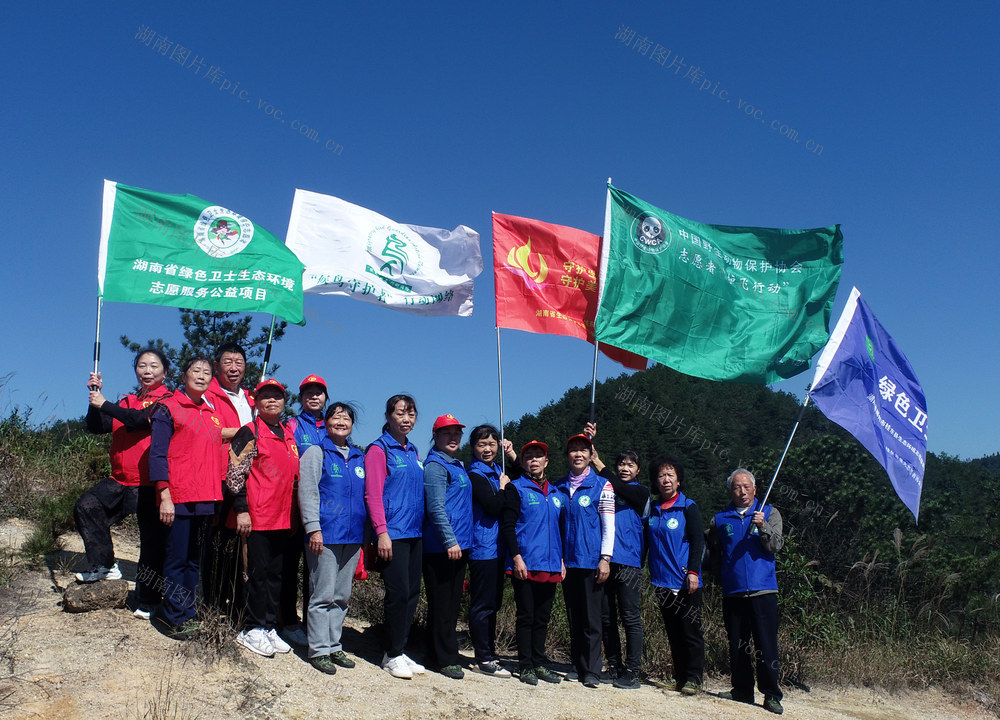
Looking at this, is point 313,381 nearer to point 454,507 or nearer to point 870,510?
point 454,507

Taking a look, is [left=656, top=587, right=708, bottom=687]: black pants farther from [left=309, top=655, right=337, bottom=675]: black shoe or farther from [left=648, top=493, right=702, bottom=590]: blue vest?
[left=309, top=655, right=337, bottom=675]: black shoe

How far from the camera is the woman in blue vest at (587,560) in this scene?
19.3 ft

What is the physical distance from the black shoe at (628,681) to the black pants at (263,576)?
2.67m

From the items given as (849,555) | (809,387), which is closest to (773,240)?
(809,387)

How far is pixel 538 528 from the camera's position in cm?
591

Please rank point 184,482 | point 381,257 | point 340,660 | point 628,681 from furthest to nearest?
point 381,257
point 628,681
point 340,660
point 184,482

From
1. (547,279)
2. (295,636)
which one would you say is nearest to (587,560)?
Result: (295,636)

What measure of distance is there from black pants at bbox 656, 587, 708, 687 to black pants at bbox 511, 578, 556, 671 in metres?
0.97

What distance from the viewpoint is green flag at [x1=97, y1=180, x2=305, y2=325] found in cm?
604

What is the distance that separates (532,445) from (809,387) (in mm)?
2453

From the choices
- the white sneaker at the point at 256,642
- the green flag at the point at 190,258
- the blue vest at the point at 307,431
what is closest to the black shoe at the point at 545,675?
the white sneaker at the point at 256,642

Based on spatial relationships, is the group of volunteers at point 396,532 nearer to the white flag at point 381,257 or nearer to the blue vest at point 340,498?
the blue vest at point 340,498

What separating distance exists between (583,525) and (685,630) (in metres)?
1.19

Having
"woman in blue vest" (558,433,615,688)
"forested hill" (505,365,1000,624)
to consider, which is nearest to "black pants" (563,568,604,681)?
"woman in blue vest" (558,433,615,688)
